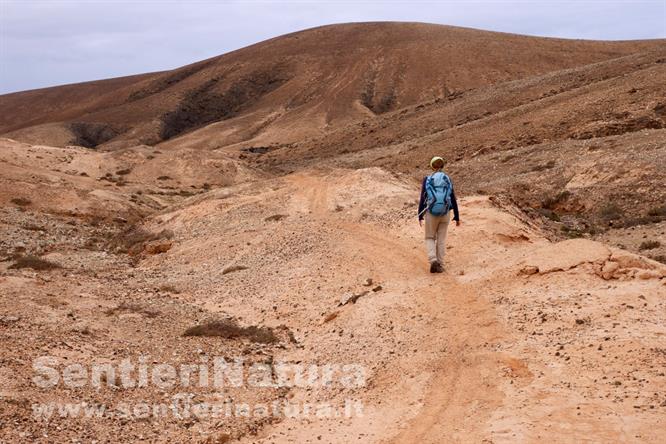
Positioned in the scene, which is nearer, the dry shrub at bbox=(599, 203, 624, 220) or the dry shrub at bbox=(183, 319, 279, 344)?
the dry shrub at bbox=(183, 319, 279, 344)


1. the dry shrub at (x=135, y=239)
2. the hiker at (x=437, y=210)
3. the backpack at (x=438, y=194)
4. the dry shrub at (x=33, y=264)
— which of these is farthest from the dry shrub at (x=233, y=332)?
the dry shrub at (x=135, y=239)

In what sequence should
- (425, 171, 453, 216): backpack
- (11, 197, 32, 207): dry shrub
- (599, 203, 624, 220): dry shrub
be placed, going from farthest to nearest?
(11, 197, 32, 207): dry shrub, (599, 203, 624, 220): dry shrub, (425, 171, 453, 216): backpack

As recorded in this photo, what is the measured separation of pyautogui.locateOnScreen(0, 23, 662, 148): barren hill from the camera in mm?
78375

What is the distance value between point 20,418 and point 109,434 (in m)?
0.92

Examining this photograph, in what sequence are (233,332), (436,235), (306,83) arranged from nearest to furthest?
(233,332), (436,235), (306,83)

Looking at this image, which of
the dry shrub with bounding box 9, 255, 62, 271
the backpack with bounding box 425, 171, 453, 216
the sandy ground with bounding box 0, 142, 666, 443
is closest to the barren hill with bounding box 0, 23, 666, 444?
the sandy ground with bounding box 0, 142, 666, 443

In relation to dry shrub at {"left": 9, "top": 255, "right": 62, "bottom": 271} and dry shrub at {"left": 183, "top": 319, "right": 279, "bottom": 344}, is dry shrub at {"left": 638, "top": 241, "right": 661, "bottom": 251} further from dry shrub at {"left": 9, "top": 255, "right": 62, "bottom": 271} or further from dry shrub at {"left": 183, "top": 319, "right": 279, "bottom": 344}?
dry shrub at {"left": 9, "top": 255, "right": 62, "bottom": 271}

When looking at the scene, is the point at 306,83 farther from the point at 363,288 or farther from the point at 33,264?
the point at 363,288

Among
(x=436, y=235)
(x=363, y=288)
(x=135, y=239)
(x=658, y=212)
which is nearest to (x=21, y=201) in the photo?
(x=135, y=239)

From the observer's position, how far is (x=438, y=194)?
1192 cm

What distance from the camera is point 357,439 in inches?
297

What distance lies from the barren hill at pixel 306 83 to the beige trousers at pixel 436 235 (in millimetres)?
58254

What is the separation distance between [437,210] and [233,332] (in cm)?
376

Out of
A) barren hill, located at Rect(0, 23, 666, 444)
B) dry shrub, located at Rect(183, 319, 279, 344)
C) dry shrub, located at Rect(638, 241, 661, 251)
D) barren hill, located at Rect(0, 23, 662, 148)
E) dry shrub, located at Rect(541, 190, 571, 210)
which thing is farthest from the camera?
barren hill, located at Rect(0, 23, 662, 148)
